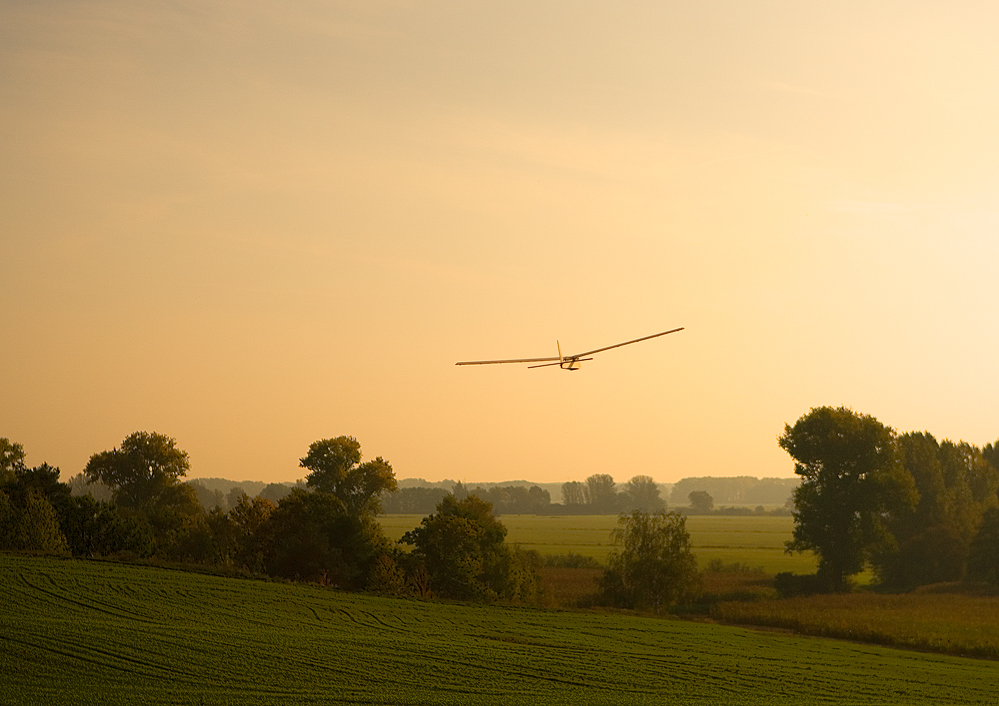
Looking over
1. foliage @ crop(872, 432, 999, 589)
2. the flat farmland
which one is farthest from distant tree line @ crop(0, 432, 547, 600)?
foliage @ crop(872, 432, 999, 589)

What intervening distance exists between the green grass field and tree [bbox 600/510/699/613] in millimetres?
14497

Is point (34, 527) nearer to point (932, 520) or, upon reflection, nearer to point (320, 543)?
point (320, 543)

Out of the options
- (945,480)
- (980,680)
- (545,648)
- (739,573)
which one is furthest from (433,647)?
(945,480)

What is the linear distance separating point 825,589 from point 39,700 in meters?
70.7

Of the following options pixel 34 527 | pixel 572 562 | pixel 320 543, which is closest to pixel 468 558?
pixel 320 543

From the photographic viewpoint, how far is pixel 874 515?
85938mm

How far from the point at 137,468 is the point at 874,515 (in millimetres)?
68615

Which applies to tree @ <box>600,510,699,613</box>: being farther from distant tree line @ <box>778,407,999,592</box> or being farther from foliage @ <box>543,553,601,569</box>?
foliage @ <box>543,553,601,569</box>

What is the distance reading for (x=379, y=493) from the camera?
3403 inches

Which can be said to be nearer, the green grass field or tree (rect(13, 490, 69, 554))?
the green grass field

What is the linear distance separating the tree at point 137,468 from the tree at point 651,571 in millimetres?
44995

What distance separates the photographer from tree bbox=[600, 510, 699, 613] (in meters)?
68.7

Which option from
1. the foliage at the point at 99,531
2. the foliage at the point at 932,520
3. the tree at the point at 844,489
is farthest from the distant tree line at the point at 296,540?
the foliage at the point at 932,520

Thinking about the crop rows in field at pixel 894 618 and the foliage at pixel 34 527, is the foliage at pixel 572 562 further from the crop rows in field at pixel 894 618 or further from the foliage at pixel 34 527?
the foliage at pixel 34 527
